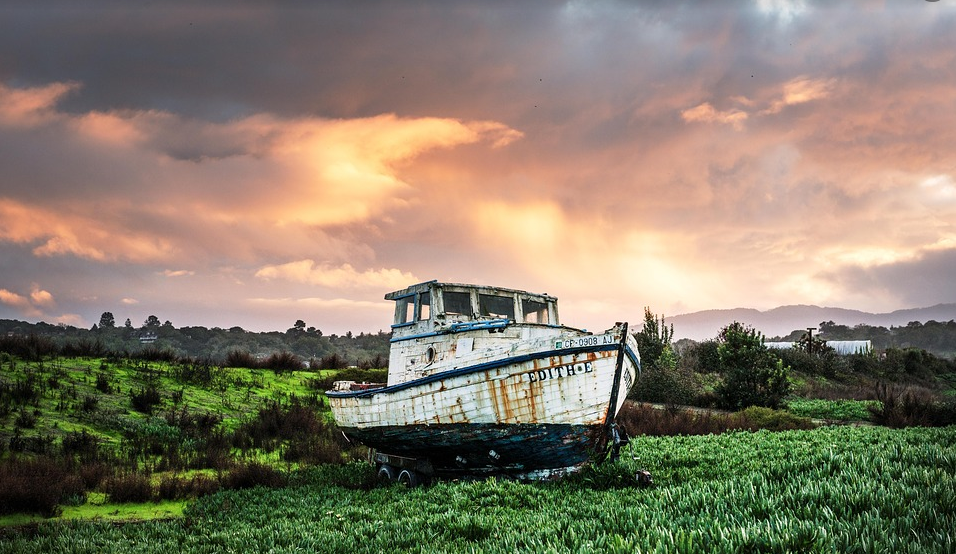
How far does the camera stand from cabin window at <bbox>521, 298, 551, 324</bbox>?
1464 cm

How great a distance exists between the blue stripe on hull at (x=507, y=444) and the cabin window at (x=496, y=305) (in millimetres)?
3381

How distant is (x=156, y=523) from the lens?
1005 centimetres

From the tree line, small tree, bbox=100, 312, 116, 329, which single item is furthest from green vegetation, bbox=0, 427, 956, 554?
small tree, bbox=100, 312, 116, 329

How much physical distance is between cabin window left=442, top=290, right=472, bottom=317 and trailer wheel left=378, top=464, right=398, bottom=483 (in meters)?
4.55

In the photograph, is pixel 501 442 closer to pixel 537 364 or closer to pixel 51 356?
pixel 537 364

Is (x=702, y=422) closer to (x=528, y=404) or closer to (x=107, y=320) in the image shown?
(x=528, y=404)

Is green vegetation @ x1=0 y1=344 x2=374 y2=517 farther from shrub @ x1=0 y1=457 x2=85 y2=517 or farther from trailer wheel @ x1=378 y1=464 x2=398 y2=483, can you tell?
trailer wheel @ x1=378 y1=464 x2=398 y2=483

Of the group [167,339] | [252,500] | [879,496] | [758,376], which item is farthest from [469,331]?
[167,339]

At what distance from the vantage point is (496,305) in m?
14.2

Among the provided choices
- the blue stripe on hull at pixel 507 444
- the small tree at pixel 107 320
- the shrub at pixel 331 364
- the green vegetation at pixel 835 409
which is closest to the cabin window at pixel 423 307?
the blue stripe on hull at pixel 507 444

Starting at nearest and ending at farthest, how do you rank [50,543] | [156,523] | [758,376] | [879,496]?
[879,496]
[50,543]
[156,523]
[758,376]

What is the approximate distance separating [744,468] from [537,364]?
4630 mm

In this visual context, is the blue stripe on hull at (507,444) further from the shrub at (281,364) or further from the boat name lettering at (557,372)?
the shrub at (281,364)

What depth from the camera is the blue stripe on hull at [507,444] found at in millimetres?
11102
